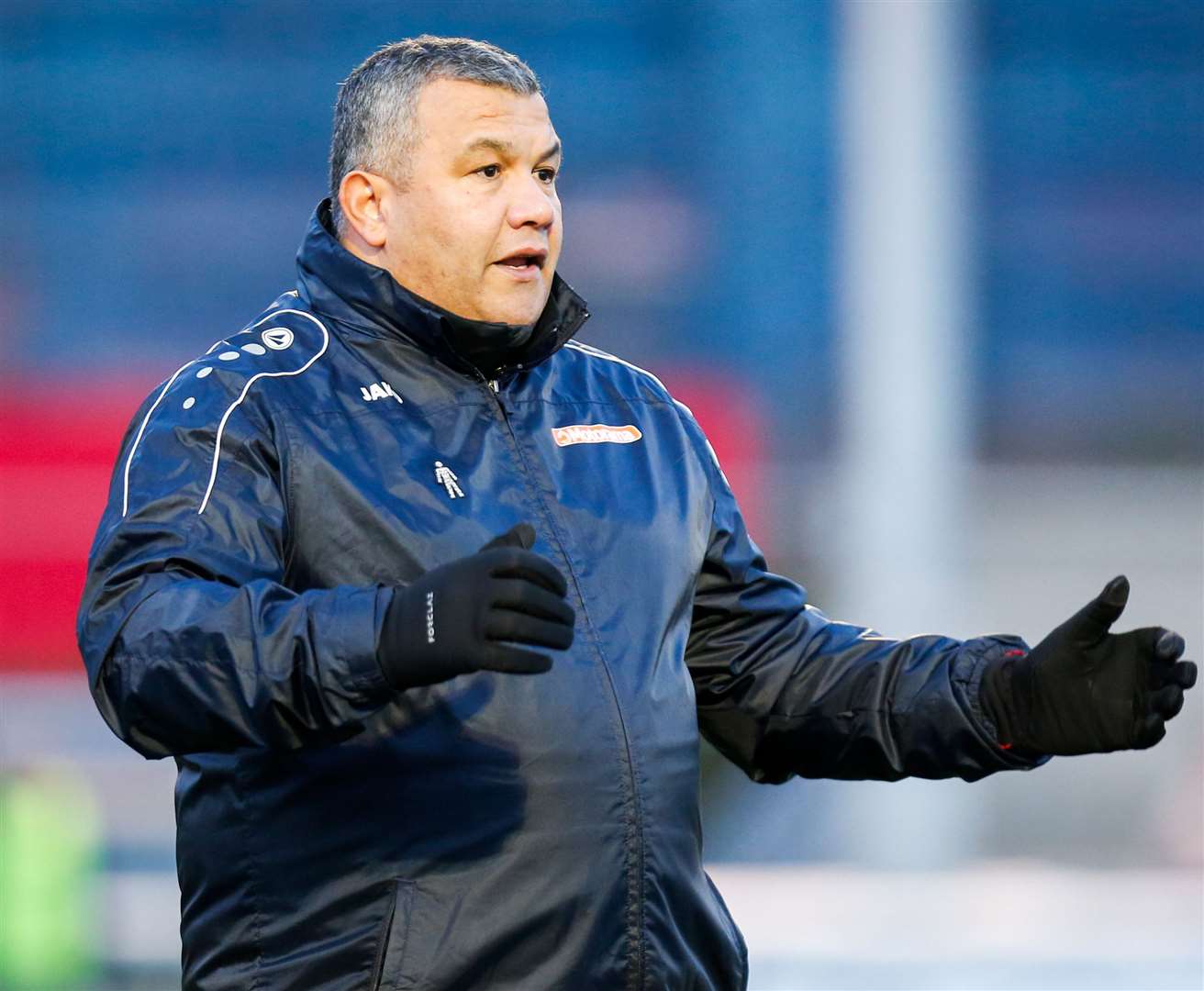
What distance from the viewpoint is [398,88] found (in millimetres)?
2148

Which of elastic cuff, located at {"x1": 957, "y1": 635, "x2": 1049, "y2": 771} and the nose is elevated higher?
the nose

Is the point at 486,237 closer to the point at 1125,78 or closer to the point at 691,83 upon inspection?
the point at 691,83

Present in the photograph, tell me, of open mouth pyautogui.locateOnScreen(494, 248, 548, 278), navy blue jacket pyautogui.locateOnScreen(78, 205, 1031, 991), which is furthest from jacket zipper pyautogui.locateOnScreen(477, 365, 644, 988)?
open mouth pyautogui.locateOnScreen(494, 248, 548, 278)

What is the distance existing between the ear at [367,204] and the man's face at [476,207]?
0.12 feet

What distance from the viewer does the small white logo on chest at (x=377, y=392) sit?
196cm

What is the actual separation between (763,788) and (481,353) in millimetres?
4633

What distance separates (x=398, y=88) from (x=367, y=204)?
139 millimetres

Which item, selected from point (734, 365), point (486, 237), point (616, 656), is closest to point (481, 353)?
point (486, 237)

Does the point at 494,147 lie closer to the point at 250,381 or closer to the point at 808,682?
the point at 250,381

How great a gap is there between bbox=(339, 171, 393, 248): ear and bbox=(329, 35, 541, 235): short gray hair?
0.5 inches

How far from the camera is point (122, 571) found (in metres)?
1.72

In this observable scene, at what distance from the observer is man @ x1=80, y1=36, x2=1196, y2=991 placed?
5.42 feet

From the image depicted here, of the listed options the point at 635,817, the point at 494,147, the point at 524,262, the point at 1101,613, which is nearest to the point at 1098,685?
the point at 1101,613

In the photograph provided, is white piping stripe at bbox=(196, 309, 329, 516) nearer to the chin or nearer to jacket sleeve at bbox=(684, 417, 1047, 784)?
the chin
